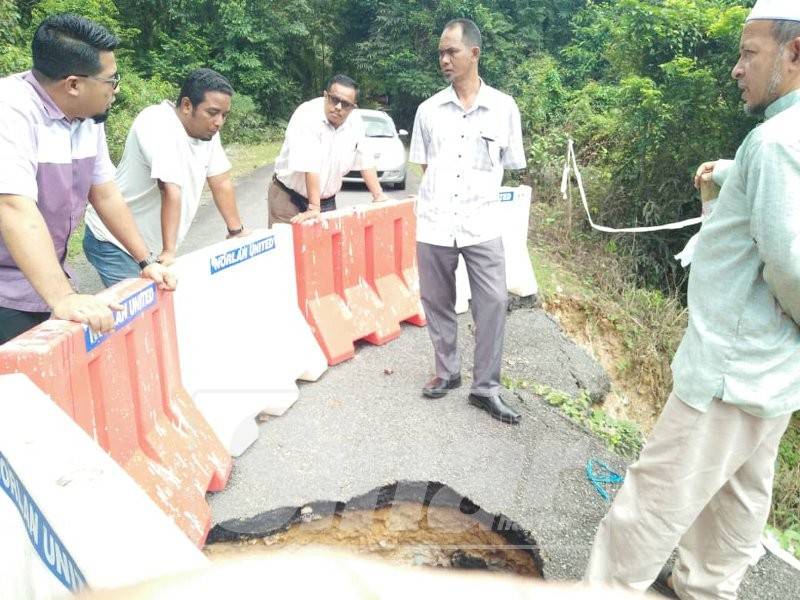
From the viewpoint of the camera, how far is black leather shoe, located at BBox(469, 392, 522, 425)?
423cm

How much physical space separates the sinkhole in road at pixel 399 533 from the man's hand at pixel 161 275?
1.16 metres

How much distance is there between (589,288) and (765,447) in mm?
5369

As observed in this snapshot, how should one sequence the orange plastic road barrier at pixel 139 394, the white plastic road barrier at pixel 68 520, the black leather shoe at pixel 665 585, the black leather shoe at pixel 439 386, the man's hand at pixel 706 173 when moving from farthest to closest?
the black leather shoe at pixel 439 386 → the black leather shoe at pixel 665 585 → the man's hand at pixel 706 173 → the orange plastic road barrier at pixel 139 394 → the white plastic road barrier at pixel 68 520

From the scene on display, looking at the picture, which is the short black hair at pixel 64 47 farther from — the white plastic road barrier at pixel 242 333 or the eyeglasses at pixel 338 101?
the eyeglasses at pixel 338 101

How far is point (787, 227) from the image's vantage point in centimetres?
204

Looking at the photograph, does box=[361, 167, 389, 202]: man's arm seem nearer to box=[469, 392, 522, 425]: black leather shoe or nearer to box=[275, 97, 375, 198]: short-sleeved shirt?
box=[275, 97, 375, 198]: short-sleeved shirt

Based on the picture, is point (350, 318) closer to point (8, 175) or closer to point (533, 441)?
point (533, 441)

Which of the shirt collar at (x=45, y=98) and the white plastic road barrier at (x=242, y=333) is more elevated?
the shirt collar at (x=45, y=98)

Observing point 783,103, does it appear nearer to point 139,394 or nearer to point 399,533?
point 399,533

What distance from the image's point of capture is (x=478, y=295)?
14.3 feet

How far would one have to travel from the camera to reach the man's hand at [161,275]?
3.16 m

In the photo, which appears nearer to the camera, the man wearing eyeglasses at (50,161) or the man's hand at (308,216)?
the man wearing eyeglasses at (50,161)

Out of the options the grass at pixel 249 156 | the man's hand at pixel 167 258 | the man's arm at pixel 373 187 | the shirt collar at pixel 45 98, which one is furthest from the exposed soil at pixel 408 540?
the grass at pixel 249 156

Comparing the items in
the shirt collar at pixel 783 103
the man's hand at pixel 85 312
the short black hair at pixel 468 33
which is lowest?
the man's hand at pixel 85 312
